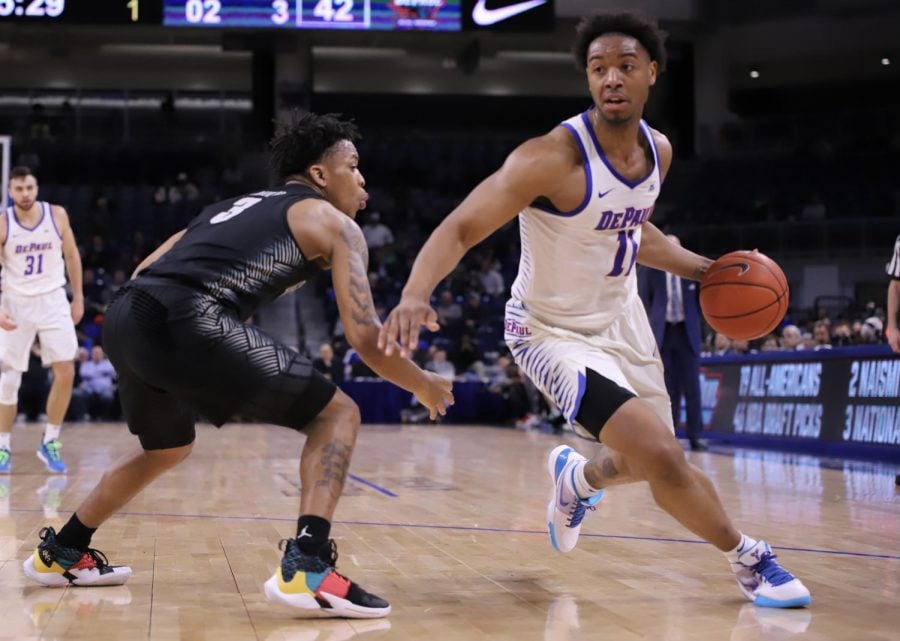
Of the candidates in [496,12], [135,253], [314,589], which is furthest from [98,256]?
[314,589]

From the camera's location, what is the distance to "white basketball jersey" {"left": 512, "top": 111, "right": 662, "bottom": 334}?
3.72 metres

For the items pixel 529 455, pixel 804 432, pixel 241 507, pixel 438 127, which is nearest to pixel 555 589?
pixel 241 507

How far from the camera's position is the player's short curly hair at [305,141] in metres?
3.62

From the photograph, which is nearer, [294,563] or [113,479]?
[294,563]

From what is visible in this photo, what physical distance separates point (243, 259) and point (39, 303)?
5.26 meters

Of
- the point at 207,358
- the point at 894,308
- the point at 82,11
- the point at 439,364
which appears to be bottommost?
the point at 439,364

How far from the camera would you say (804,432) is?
34.1ft

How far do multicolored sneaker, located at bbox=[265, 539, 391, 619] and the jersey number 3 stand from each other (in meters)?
1.01

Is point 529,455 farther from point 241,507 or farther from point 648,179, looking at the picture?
point 648,179

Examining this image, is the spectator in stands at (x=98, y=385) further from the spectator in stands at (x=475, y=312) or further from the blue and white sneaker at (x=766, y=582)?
the blue and white sneaker at (x=766, y=582)

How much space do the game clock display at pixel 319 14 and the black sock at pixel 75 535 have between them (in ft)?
55.5

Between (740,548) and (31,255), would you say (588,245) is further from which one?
(31,255)

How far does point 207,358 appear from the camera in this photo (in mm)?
3260

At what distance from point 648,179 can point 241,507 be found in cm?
319
